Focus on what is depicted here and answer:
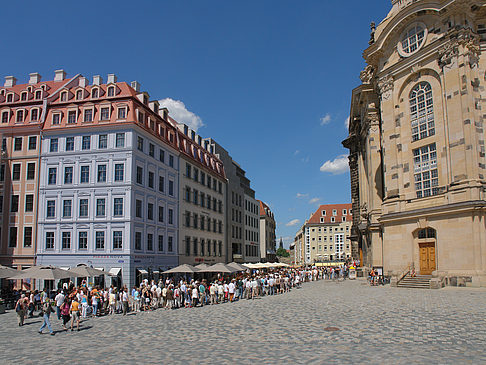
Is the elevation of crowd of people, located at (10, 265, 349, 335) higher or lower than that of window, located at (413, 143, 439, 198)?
lower

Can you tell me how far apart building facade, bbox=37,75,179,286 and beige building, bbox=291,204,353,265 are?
320ft

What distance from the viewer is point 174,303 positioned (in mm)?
28562

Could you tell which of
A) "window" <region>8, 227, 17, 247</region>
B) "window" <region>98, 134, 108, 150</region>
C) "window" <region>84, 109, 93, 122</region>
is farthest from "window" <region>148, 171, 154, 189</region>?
"window" <region>8, 227, 17, 247</region>

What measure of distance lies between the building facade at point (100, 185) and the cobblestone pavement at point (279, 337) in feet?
57.9

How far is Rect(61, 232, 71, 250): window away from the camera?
41.5 meters

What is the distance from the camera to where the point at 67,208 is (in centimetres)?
4212

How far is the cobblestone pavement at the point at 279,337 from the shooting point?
12.1 m

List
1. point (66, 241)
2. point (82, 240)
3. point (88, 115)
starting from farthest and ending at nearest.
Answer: point (88, 115) < point (66, 241) < point (82, 240)

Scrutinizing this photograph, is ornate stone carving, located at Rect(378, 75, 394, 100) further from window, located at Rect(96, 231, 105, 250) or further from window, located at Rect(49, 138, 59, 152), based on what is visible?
window, located at Rect(49, 138, 59, 152)

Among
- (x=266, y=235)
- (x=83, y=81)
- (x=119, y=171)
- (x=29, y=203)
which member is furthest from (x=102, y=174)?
(x=266, y=235)

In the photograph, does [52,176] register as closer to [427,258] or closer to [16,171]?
[16,171]

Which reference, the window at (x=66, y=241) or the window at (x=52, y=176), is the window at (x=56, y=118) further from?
the window at (x=66, y=241)

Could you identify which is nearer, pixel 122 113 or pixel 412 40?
pixel 412 40

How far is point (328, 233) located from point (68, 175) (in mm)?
105337
